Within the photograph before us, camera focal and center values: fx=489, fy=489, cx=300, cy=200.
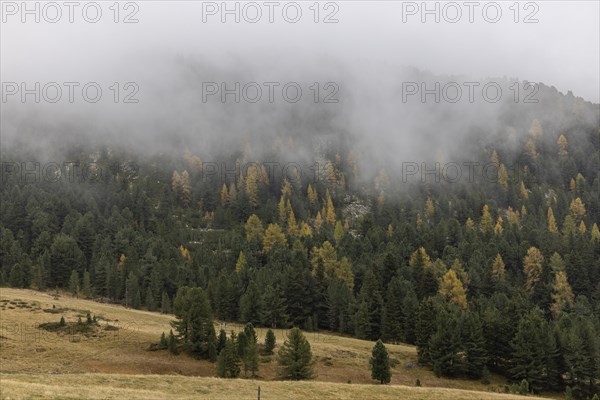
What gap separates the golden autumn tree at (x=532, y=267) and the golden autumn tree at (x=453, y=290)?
22.4 m

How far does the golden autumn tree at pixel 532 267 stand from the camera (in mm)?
120188

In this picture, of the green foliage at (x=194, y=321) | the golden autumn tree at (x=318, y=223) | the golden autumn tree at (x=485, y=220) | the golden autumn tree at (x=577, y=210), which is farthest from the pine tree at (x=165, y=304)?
the golden autumn tree at (x=577, y=210)

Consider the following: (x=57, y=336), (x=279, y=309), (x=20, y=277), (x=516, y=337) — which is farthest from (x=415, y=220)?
(x=57, y=336)

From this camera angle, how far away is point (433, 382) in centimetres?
6662

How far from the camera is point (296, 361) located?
56.8 m

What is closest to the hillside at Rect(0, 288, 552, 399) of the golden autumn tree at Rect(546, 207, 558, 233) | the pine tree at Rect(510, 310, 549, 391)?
the pine tree at Rect(510, 310, 549, 391)

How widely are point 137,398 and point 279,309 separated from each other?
6515 cm

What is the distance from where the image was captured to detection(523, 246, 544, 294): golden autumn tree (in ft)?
394

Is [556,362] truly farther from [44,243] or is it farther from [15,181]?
[15,181]

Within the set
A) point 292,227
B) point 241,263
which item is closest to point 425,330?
point 241,263

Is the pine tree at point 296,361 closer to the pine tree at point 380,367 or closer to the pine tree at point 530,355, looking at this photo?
the pine tree at point 380,367

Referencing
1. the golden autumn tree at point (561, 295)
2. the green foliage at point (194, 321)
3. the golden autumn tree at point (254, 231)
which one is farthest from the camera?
the golden autumn tree at point (254, 231)

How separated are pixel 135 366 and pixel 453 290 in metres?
73.1

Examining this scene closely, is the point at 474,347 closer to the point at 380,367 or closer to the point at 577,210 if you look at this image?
the point at 380,367
